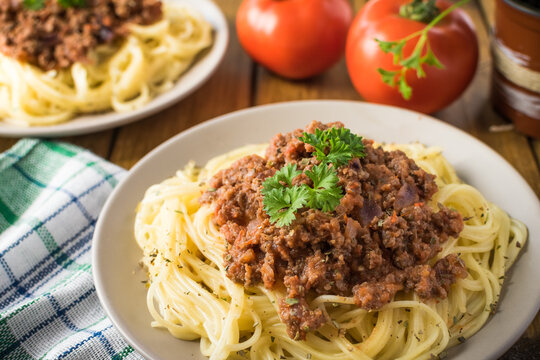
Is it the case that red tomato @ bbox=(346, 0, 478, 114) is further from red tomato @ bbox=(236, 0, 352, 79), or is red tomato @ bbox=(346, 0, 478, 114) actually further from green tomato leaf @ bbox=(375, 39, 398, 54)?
red tomato @ bbox=(236, 0, 352, 79)

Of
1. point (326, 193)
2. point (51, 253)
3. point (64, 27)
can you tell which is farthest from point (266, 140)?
point (64, 27)

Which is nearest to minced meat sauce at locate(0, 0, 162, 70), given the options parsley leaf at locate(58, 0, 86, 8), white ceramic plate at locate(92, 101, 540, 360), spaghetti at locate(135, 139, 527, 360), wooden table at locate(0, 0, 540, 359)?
parsley leaf at locate(58, 0, 86, 8)

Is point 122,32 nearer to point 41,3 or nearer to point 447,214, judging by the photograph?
point 41,3

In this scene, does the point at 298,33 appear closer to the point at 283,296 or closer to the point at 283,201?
the point at 283,201

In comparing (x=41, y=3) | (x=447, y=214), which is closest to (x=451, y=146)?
(x=447, y=214)

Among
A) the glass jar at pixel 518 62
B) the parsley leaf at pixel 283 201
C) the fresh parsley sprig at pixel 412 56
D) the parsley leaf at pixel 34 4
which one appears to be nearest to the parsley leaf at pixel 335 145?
the parsley leaf at pixel 283 201
